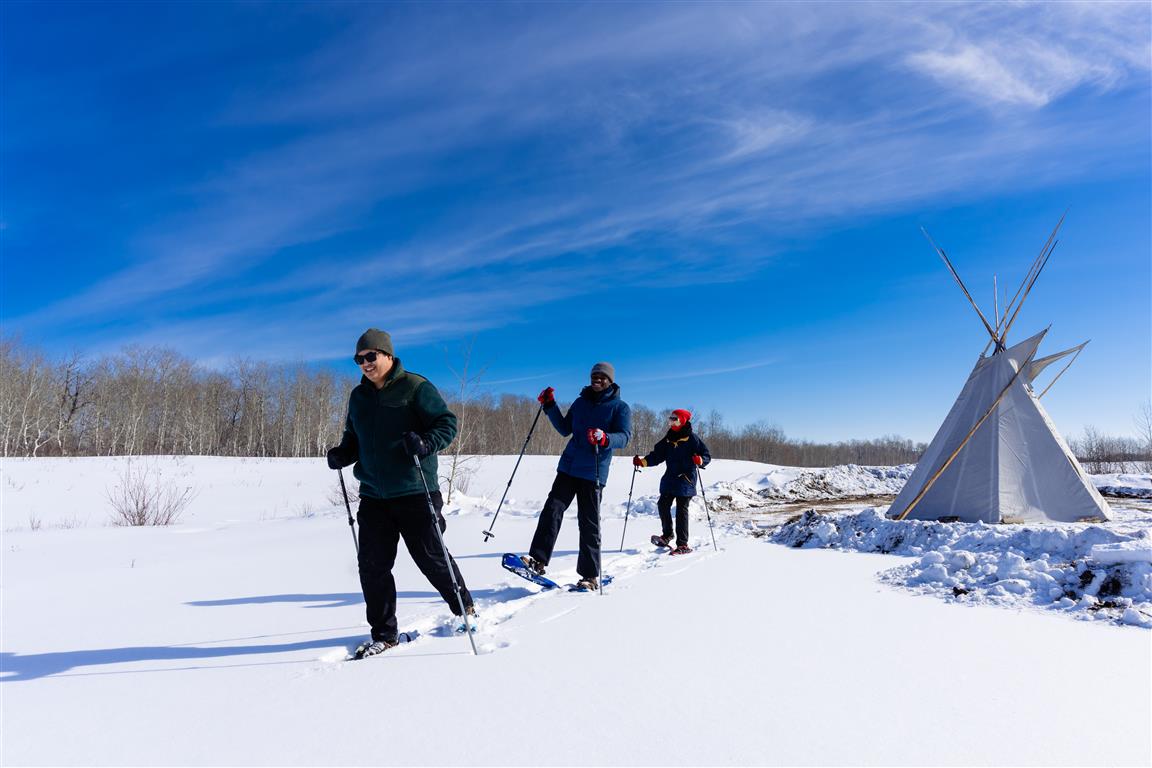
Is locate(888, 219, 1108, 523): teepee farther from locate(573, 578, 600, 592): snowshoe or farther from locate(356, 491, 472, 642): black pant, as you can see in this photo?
locate(356, 491, 472, 642): black pant

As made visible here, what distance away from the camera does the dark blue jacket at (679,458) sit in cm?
788

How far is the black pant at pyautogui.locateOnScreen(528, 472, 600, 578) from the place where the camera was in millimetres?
4953

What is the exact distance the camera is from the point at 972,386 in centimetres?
934

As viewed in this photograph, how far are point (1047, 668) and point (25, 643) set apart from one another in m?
5.53

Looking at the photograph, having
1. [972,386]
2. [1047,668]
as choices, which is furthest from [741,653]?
[972,386]

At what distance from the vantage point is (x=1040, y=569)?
15.5 ft

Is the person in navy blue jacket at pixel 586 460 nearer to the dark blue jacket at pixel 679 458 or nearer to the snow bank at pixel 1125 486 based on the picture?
the dark blue jacket at pixel 679 458

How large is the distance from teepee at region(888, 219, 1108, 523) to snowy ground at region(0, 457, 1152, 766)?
324 centimetres

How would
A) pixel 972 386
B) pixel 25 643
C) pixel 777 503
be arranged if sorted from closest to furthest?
pixel 25 643, pixel 972 386, pixel 777 503

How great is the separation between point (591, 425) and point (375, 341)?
2421mm

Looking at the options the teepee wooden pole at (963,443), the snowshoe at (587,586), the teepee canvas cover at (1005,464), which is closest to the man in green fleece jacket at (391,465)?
the snowshoe at (587,586)

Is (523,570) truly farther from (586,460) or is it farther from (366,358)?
(366,358)

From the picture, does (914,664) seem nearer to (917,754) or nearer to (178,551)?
(917,754)

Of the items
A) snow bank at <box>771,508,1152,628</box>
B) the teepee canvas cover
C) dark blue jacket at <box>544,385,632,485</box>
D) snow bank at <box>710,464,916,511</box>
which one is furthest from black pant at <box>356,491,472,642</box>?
snow bank at <box>710,464,916,511</box>
